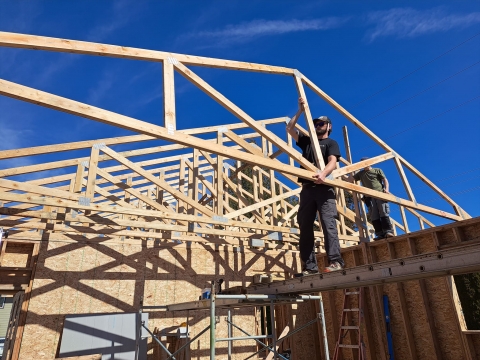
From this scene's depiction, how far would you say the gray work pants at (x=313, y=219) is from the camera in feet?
13.6

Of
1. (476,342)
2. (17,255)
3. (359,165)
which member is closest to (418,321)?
(476,342)

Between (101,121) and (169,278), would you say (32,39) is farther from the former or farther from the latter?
(169,278)

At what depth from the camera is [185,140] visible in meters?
3.57

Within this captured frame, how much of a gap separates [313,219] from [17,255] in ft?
20.6

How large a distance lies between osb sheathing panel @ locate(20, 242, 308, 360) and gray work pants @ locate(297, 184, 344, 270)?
4552mm

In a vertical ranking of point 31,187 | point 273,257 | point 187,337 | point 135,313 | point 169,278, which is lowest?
point 187,337

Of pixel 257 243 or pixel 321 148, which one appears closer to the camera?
pixel 321 148

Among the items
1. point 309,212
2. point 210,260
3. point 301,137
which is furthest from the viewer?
point 210,260

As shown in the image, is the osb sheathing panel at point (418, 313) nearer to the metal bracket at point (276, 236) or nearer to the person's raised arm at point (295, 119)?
the metal bracket at point (276, 236)

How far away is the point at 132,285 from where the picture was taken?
25.4 ft

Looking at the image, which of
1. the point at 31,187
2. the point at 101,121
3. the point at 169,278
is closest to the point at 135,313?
the point at 169,278

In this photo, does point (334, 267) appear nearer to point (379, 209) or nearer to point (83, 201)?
point (379, 209)

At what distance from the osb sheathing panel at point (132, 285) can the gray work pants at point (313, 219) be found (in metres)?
4.55

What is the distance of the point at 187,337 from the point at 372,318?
159 inches
